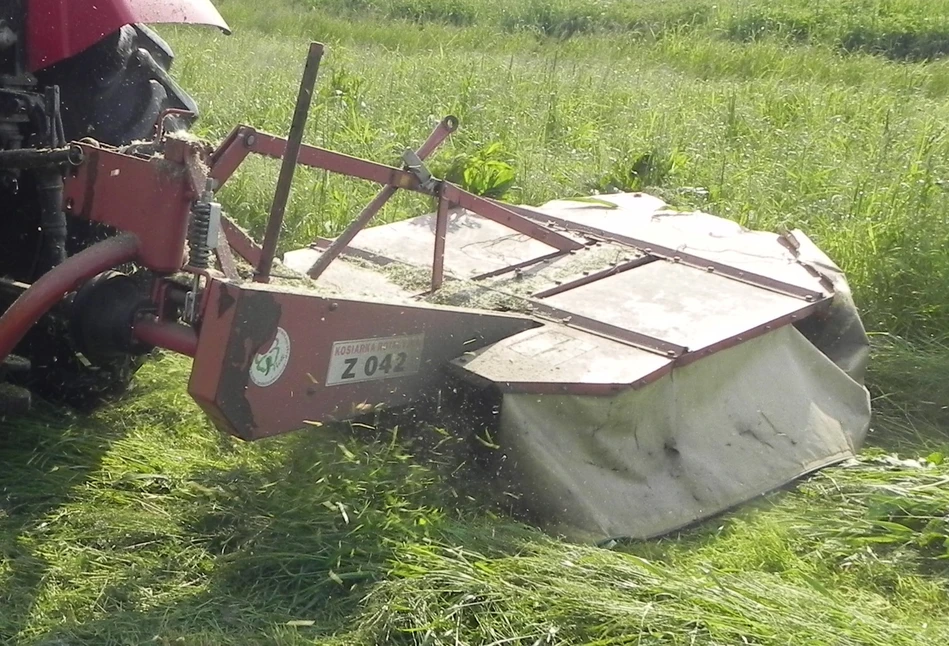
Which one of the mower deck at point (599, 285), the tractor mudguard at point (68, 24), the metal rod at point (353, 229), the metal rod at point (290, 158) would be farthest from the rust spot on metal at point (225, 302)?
the metal rod at point (353, 229)

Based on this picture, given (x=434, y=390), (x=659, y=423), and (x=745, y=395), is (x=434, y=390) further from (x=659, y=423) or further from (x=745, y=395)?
(x=745, y=395)

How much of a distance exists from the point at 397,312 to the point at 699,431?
0.95 meters

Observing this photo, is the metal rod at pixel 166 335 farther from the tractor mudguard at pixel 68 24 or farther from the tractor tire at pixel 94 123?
the tractor mudguard at pixel 68 24

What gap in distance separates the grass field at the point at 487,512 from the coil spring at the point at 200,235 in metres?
0.61

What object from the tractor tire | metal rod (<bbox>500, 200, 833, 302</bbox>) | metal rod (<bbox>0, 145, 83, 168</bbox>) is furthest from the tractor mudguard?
metal rod (<bbox>500, 200, 833, 302</bbox>)

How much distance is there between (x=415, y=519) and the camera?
107 inches

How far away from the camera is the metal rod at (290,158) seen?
246cm

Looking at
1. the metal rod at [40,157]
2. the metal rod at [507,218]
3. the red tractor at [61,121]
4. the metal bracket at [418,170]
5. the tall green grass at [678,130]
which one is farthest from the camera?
the tall green grass at [678,130]

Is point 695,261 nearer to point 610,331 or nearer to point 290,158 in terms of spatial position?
point 610,331

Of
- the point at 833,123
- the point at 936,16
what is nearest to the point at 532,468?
the point at 833,123

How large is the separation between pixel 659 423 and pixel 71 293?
4.85 feet

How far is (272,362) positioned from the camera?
254 cm

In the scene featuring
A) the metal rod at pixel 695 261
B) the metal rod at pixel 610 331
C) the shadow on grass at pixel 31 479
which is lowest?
the shadow on grass at pixel 31 479

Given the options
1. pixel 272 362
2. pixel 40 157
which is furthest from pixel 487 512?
pixel 40 157
